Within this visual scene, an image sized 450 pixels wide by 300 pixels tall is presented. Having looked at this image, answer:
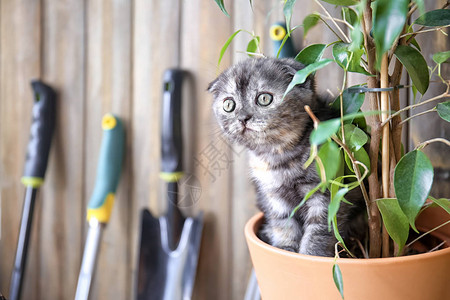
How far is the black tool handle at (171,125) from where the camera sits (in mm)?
1352

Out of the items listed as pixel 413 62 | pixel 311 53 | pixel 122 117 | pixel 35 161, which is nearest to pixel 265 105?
pixel 311 53

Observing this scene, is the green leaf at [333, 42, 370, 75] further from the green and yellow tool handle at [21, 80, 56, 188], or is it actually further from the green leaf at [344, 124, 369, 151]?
the green and yellow tool handle at [21, 80, 56, 188]

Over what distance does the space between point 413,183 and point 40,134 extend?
1.31 meters

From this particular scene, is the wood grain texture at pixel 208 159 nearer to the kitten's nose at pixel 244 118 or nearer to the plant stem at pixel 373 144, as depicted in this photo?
the kitten's nose at pixel 244 118

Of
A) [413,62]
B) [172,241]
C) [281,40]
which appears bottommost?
[172,241]

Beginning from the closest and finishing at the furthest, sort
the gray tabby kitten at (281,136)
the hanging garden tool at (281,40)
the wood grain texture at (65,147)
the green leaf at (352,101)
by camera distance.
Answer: the green leaf at (352,101) < the gray tabby kitten at (281,136) < the hanging garden tool at (281,40) < the wood grain texture at (65,147)

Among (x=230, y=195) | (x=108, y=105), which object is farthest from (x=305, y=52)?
(x=108, y=105)

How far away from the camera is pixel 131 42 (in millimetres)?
1504

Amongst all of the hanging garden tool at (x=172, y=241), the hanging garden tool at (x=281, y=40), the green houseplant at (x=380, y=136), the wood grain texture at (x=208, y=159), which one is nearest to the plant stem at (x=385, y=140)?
the green houseplant at (x=380, y=136)

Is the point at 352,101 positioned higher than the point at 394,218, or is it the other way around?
the point at 352,101

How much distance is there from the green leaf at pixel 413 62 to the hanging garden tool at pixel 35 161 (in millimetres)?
1266

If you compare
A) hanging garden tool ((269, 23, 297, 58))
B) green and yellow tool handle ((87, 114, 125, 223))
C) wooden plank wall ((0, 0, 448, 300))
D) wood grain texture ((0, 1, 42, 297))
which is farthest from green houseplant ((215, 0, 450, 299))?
wood grain texture ((0, 1, 42, 297))

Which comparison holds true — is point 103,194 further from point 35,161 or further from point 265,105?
point 265,105

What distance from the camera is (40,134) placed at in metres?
1.48
